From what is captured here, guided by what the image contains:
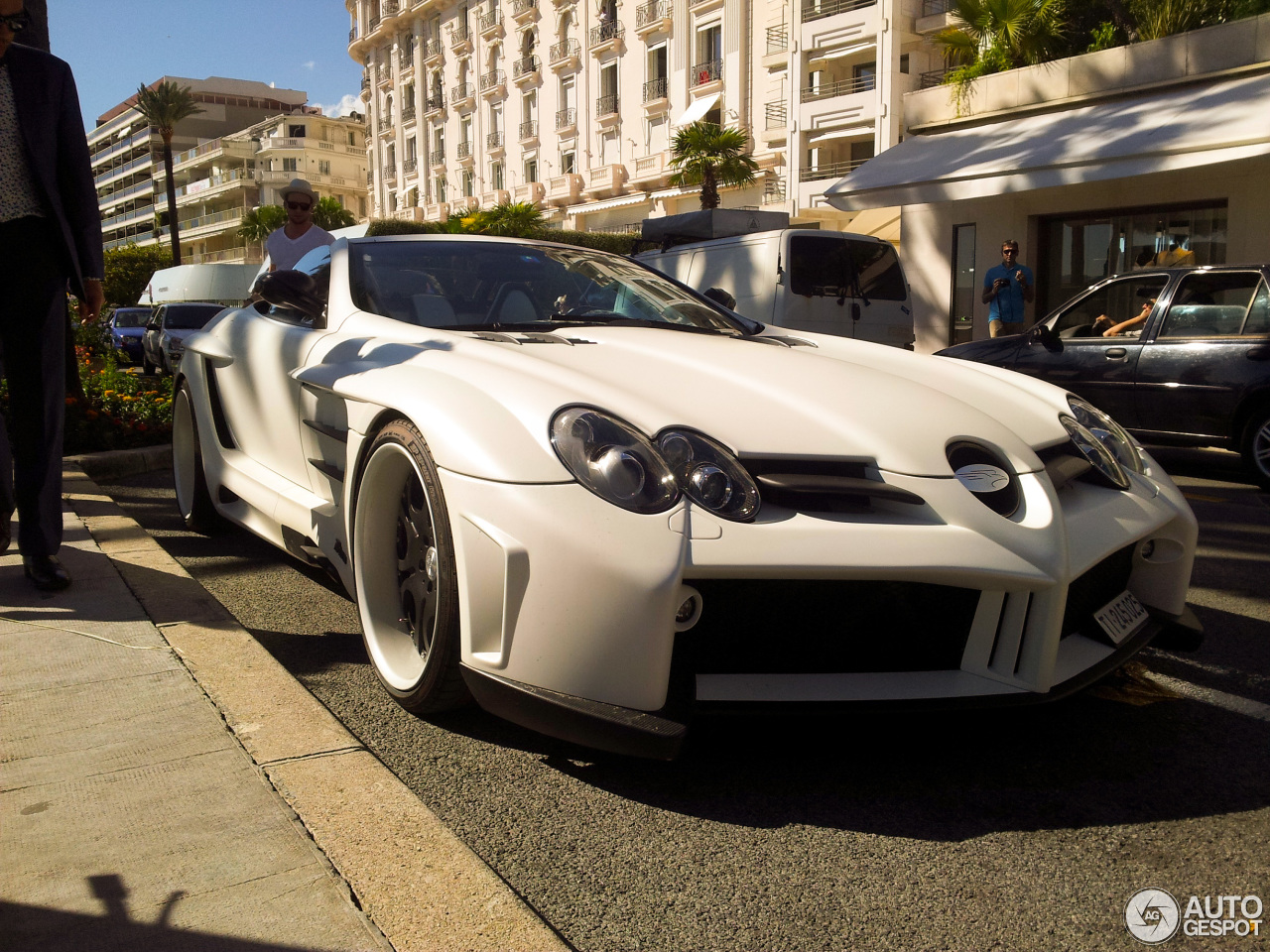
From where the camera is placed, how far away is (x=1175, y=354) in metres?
7.29

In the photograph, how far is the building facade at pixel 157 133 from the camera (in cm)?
10150

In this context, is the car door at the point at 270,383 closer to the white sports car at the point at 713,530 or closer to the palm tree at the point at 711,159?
the white sports car at the point at 713,530

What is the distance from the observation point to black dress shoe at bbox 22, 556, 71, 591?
3393 millimetres

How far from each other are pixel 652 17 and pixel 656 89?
2.78 meters

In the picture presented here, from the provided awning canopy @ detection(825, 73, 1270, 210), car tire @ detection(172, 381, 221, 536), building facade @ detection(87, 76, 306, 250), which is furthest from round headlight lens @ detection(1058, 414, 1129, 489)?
building facade @ detection(87, 76, 306, 250)

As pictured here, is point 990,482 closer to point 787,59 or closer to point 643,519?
point 643,519

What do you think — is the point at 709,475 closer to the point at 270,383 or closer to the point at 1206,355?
the point at 270,383

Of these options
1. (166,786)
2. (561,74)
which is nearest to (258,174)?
(561,74)

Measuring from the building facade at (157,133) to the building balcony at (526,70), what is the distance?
190ft

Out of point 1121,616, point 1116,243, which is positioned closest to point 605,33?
point 1116,243

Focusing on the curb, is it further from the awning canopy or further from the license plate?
the awning canopy

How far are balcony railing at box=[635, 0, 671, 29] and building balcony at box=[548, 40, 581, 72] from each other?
486 centimetres

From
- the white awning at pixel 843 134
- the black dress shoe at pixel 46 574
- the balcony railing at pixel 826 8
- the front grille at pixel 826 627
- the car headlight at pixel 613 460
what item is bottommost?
the black dress shoe at pixel 46 574

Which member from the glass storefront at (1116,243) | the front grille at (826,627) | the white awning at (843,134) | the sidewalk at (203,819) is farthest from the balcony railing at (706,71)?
the front grille at (826,627)
